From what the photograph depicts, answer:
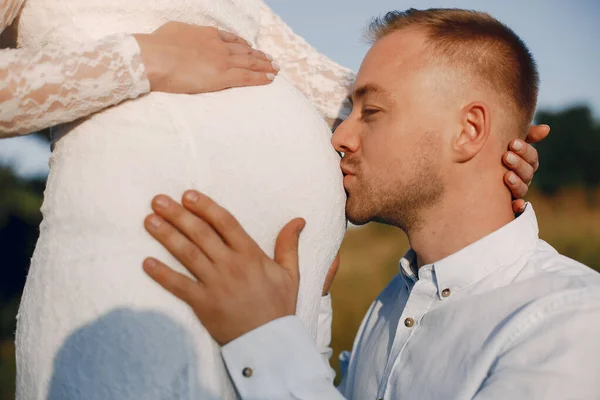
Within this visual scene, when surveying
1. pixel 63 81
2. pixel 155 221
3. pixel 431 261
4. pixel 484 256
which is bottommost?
pixel 431 261

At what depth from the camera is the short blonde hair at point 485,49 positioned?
2.38 metres

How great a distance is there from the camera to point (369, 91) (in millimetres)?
2332

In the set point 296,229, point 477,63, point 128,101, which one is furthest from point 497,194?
point 128,101

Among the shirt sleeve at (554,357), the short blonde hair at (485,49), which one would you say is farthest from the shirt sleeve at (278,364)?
the short blonde hair at (485,49)

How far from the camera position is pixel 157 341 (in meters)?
1.43

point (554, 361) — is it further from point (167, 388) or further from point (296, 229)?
point (167, 388)

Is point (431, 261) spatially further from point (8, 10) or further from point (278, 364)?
point (8, 10)

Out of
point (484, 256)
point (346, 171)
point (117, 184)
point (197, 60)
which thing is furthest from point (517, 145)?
point (117, 184)

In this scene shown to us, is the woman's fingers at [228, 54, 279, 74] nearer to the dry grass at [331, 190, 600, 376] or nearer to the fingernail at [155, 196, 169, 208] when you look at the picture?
the fingernail at [155, 196, 169, 208]

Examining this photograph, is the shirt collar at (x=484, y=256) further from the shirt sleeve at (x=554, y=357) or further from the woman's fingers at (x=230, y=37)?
the woman's fingers at (x=230, y=37)

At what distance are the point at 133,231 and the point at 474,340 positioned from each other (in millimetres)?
1113

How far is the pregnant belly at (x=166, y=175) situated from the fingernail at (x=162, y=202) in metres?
0.02

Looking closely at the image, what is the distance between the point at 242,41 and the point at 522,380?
124 cm

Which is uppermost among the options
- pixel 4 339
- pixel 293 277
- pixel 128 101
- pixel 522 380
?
pixel 128 101
